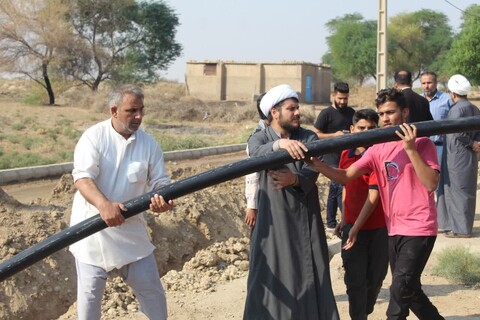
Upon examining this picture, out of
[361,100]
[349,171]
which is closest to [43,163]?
[349,171]

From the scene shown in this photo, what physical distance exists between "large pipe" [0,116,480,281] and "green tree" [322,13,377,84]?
59675mm

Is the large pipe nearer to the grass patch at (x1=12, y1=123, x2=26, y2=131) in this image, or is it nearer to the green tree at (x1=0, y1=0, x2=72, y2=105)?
the grass patch at (x1=12, y1=123, x2=26, y2=131)

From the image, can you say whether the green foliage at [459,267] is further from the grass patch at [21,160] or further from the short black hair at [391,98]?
the grass patch at [21,160]

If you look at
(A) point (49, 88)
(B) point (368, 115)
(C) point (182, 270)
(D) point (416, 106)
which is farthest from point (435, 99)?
(A) point (49, 88)

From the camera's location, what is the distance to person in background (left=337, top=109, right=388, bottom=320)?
17.1 feet

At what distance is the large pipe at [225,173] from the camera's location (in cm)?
348

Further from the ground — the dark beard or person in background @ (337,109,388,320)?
the dark beard

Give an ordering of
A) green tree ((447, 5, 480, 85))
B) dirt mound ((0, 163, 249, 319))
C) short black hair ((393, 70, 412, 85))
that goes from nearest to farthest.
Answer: dirt mound ((0, 163, 249, 319)) < short black hair ((393, 70, 412, 85)) < green tree ((447, 5, 480, 85))

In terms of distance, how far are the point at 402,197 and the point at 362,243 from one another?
2.49 ft

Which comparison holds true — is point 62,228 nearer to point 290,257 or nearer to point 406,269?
point 290,257

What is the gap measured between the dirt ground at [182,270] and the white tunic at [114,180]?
5.39ft

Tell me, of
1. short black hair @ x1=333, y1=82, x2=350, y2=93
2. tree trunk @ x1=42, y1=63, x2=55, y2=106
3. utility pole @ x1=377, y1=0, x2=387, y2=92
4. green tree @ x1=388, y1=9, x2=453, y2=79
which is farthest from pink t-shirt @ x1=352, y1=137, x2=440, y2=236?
green tree @ x1=388, y1=9, x2=453, y2=79

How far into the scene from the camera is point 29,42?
4272cm

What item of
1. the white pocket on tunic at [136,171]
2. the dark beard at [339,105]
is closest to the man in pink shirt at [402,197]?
the white pocket on tunic at [136,171]
